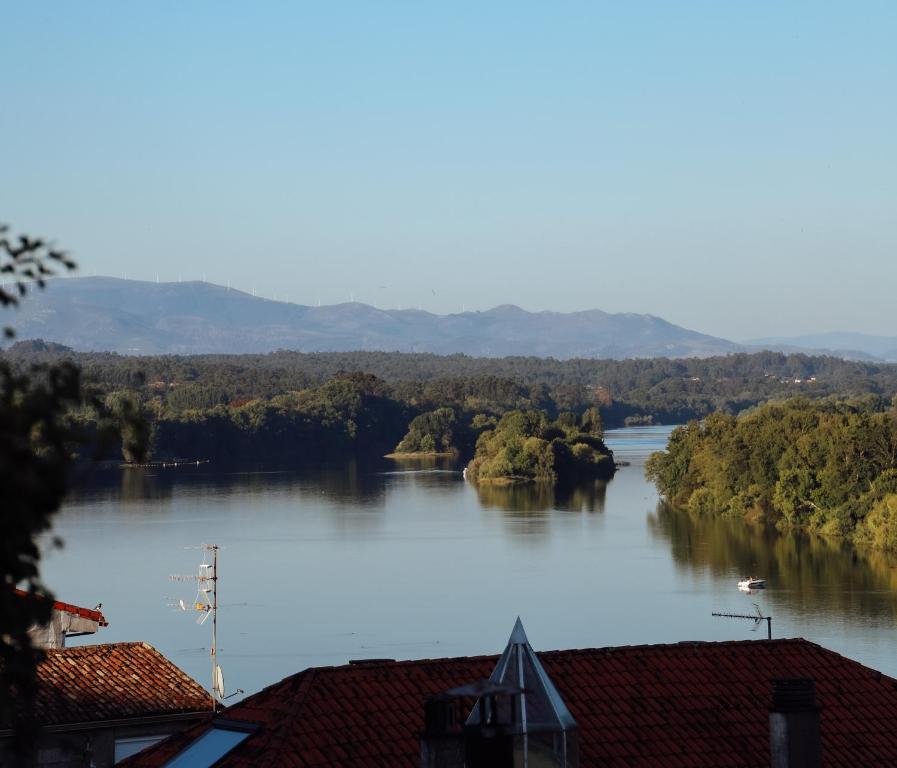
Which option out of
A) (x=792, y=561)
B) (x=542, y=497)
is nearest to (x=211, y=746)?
(x=792, y=561)

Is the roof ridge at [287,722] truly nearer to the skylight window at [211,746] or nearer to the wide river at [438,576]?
the skylight window at [211,746]

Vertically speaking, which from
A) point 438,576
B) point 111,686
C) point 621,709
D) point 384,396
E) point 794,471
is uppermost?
point 384,396

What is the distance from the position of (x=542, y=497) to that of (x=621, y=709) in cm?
3861

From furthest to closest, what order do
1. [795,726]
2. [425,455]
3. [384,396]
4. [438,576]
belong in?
[384,396], [425,455], [438,576], [795,726]

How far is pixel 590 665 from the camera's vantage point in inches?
261

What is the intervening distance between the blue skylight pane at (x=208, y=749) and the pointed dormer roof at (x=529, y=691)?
1365 millimetres

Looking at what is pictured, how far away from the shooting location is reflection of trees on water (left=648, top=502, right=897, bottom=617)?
951 inches

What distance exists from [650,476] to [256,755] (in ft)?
133

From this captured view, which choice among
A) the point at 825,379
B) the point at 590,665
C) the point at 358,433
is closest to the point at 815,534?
the point at 590,665

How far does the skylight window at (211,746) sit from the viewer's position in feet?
19.4

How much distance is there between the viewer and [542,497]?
4491 centimetres

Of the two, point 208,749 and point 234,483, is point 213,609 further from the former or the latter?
point 234,483

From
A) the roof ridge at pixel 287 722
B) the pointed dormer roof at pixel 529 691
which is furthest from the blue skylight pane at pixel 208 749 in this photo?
the pointed dormer roof at pixel 529 691

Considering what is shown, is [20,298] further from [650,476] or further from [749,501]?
[650,476]
